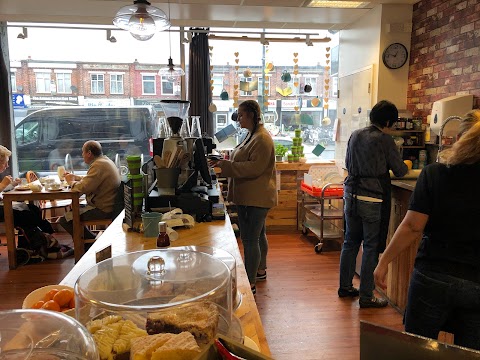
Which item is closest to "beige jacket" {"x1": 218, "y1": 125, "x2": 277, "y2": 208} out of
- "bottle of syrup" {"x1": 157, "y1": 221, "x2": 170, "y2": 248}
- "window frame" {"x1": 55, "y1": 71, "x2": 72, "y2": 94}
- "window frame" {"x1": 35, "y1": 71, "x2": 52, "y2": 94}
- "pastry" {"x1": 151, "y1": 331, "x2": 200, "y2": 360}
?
"bottle of syrup" {"x1": 157, "y1": 221, "x2": 170, "y2": 248}

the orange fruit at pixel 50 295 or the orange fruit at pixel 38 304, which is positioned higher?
the orange fruit at pixel 50 295

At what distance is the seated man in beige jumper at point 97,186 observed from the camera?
3.96 meters

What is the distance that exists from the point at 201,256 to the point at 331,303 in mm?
2195

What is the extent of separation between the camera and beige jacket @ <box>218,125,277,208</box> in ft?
9.51

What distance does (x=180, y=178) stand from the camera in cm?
256

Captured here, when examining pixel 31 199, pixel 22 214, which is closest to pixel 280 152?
pixel 31 199

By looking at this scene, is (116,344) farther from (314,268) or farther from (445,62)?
(445,62)

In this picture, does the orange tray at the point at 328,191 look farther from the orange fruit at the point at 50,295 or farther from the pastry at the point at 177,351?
the pastry at the point at 177,351

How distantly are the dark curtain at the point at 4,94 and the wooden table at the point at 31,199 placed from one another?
1589 millimetres

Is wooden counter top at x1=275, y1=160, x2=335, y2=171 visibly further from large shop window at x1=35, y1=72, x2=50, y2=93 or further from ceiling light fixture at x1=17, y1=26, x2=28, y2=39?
ceiling light fixture at x1=17, y1=26, x2=28, y2=39

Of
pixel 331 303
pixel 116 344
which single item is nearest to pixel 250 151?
pixel 331 303

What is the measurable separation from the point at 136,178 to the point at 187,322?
56.2 inches

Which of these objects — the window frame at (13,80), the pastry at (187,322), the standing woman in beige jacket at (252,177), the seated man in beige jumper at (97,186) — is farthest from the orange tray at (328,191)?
the window frame at (13,80)

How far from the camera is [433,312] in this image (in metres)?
1.56
